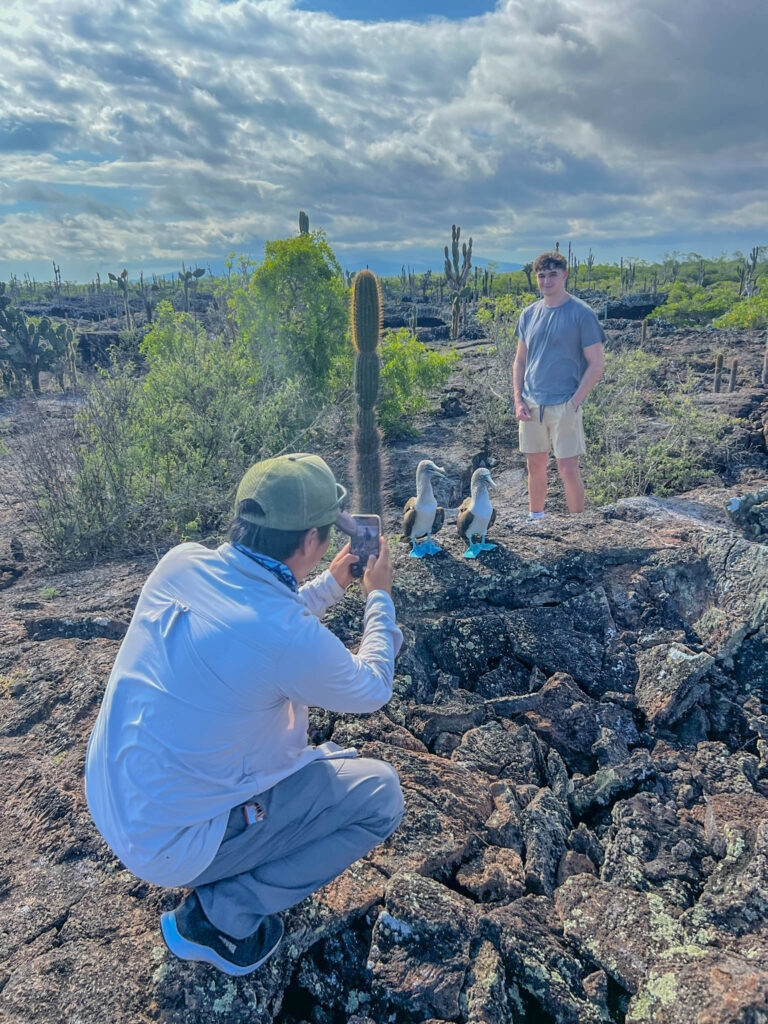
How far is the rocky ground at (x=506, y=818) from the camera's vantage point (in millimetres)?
1723

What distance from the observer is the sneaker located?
67.1 inches

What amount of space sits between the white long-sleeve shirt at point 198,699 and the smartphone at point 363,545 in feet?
1.87

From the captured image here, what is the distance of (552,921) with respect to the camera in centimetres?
192

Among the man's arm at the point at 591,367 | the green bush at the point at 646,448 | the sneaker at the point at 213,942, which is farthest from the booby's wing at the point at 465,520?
the sneaker at the point at 213,942

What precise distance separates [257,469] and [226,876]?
108cm

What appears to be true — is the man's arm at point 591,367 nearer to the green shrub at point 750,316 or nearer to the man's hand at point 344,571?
the man's hand at point 344,571

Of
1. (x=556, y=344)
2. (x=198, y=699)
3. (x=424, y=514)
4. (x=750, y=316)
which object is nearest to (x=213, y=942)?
(x=198, y=699)

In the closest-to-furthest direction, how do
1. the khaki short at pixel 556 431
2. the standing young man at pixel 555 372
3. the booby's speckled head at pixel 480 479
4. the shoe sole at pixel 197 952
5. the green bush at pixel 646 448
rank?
the shoe sole at pixel 197 952 < the booby's speckled head at pixel 480 479 < the standing young man at pixel 555 372 < the khaki short at pixel 556 431 < the green bush at pixel 646 448

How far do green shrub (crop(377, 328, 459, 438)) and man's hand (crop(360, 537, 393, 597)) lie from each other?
6.70 m

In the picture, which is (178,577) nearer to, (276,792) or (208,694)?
(208,694)

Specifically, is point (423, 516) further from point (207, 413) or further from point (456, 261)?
point (456, 261)

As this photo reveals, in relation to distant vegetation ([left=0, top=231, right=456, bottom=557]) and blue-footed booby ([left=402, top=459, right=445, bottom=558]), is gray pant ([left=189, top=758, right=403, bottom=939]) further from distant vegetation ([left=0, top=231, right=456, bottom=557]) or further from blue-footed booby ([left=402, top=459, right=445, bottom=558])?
distant vegetation ([left=0, top=231, right=456, bottom=557])

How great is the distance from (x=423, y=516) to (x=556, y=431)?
3.88ft

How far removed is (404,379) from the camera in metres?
9.15
